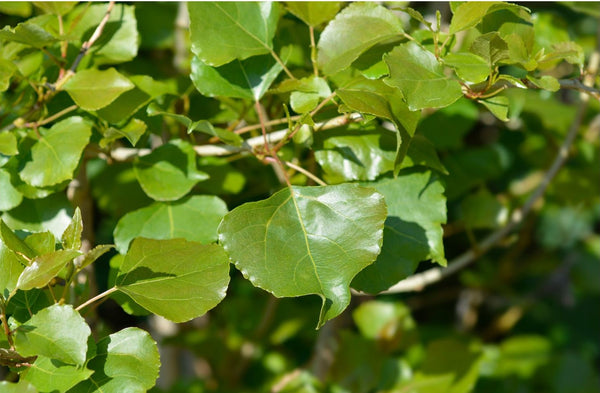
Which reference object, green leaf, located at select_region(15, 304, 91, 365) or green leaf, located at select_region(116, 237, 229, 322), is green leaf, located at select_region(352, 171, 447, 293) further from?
green leaf, located at select_region(15, 304, 91, 365)

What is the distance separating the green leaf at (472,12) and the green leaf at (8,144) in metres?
0.52

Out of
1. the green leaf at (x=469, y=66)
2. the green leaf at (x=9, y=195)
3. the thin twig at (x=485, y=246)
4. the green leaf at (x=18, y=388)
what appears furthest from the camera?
the thin twig at (x=485, y=246)

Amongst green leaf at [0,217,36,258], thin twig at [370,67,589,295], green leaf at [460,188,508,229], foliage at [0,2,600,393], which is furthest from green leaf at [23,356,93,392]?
green leaf at [460,188,508,229]

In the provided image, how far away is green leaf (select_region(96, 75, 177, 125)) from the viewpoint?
2.78ft

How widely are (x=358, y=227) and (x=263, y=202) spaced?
110 millimetres

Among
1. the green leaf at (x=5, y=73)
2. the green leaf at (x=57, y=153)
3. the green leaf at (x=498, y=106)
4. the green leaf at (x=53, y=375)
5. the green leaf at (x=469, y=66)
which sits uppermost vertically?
the green leaf at (x=5, y=73)

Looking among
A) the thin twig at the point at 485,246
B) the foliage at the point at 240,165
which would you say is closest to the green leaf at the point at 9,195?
the foliage at the point at 240,165

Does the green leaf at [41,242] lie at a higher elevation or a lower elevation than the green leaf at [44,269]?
lower

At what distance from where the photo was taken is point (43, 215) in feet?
2.86

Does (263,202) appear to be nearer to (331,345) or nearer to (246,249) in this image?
(246,249)

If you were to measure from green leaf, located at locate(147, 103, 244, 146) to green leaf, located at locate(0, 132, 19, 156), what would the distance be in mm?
163

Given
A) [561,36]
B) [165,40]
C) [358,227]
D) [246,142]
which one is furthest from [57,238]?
[561,36]

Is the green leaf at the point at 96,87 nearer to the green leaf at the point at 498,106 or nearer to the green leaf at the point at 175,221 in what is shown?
the green leaf at the point at 175,221

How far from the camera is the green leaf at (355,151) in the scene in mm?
832
